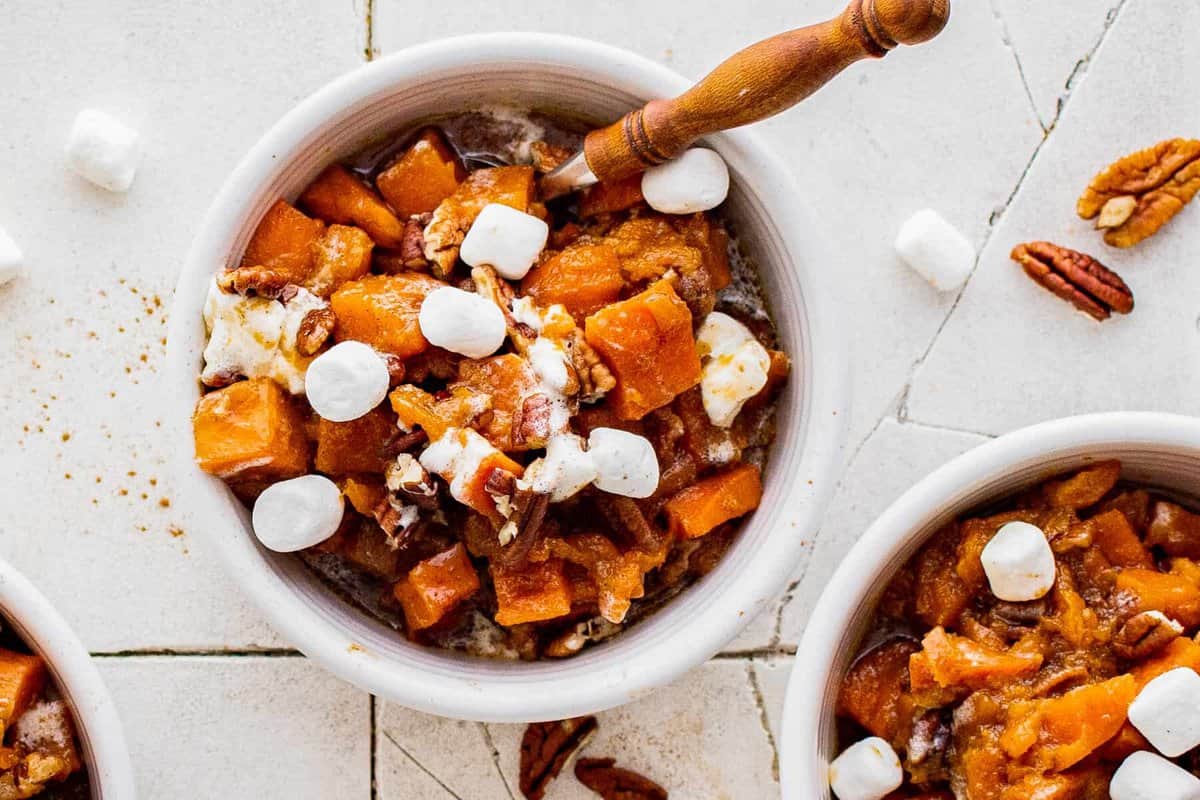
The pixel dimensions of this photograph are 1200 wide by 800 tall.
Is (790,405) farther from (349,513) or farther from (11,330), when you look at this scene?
(11,330)

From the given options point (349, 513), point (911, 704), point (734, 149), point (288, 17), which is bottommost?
point (911, 704)

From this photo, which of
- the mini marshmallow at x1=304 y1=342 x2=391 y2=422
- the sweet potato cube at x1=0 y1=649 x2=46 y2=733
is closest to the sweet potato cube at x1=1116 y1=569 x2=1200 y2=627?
the mini marshmallow at x1=304 y1=342 x2=391 y2=422

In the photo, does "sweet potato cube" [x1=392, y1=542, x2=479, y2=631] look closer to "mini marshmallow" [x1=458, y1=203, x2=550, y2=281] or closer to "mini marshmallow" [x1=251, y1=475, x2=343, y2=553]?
"mini marshmallow" [x1=251, y1=475, x2=343, y2=553]

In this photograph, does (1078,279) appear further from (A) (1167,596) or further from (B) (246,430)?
(B) (246,430)

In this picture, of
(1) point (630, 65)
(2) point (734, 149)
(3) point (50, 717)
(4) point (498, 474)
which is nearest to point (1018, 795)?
(4) point (498, 474)

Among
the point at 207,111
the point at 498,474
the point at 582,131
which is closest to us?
the point at 498,474

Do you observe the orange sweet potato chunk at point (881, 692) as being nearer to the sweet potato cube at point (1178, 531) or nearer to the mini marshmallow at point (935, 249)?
the sweet potato cube at point (1178, 531)
